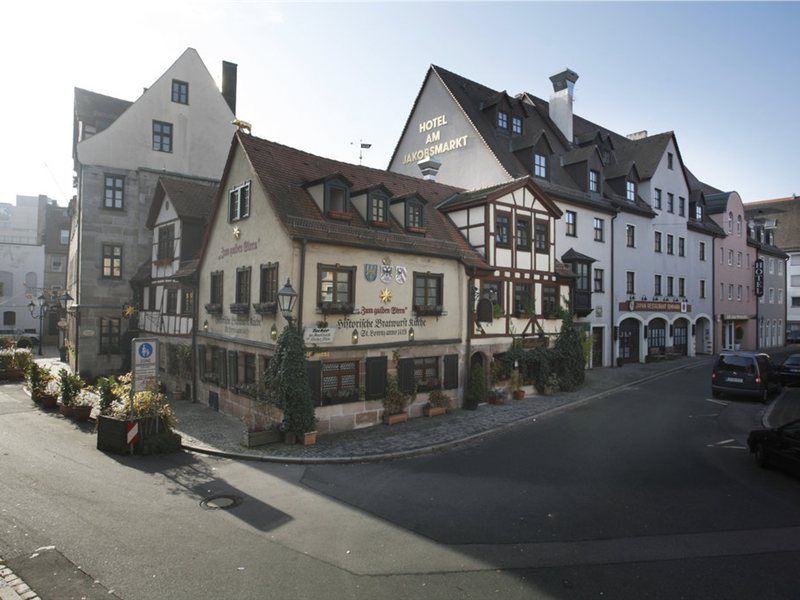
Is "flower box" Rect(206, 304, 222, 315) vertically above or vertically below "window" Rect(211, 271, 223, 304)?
below

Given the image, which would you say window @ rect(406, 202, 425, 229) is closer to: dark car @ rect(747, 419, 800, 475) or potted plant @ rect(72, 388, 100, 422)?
dark car @ rect(747, 419, 800, 475)

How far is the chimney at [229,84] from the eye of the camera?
3262 cm

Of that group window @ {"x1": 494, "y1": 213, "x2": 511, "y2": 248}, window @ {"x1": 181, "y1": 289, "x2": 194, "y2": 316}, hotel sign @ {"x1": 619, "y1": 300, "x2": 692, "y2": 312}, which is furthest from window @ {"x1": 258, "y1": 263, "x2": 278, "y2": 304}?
hotel sign @ {"x1": 619, "y1": 300, "x2": 692, "y2": 312}

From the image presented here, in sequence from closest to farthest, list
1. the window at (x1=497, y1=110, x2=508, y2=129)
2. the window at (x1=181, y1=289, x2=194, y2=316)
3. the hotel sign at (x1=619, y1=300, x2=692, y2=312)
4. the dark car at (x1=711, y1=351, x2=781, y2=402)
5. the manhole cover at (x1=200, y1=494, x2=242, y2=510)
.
Answer: the manhole cover at (x1=200, y1=494, x2=242, y2=510) → the dark car at (x1=711, y1=351, x2=781, y2=402) → the window at (x1=181, y1=289, x2=194, y2=316) → the window at (x1=497, y1=110, x2=508, y2=129) → the hotel sign at (x1=619, y1=300, x2=692, y2=312)

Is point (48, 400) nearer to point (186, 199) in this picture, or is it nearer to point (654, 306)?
point (186, 199)

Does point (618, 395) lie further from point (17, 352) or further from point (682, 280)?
point (17, 352)

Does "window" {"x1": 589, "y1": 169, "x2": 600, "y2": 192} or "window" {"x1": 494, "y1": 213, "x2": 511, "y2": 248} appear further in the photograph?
"window" {"x1": 589, "y1": 169, "x2": 600, "y2": 192}

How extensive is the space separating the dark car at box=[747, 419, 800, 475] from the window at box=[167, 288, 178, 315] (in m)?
22.3

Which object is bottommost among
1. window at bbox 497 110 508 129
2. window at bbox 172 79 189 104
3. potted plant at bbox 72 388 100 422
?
potted plant at bbox 72 388 100 422

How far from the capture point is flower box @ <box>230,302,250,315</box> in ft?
55.7

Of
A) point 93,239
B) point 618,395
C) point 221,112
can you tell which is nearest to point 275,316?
point 618,395

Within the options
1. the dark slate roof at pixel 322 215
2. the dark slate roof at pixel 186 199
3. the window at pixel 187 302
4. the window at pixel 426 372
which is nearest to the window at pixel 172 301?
the window at pixel 187 302

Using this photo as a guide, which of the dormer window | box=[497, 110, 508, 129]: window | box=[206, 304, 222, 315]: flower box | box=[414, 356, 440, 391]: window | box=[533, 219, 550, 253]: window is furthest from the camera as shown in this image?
box=[497, 110, 508, 129]: window

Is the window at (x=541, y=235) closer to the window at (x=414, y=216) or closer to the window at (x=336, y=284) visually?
the window at (x=414, y=216)
